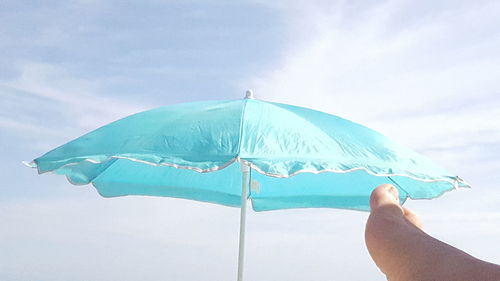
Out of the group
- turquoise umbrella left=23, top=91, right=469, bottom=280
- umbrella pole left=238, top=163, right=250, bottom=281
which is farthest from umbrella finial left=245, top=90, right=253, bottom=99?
umbrella pole left=238, top=163, right=250, bottom=281

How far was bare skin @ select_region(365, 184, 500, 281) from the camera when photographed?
1.22 metres

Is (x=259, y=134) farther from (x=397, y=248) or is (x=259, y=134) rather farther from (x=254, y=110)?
(x=397, y=248)

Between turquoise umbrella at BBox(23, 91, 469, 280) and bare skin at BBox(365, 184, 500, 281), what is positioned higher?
turquoise umbrella at BBox(23, 91, 469, 280)

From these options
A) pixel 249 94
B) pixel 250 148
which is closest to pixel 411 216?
pixel 250 148

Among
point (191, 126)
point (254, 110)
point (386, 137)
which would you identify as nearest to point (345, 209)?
point (386, 137)

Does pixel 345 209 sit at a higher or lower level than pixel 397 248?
higher

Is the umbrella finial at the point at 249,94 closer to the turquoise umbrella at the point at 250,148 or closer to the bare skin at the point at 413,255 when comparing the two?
the turquoise umbrella at the point at 250,148

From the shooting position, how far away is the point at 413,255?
130 centimetres

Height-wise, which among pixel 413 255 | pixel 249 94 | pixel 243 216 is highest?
pixel 249 94

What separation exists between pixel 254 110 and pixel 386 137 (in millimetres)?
1168

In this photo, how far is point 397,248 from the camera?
1325mm

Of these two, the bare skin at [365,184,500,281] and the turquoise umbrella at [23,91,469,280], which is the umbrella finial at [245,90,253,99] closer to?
the turquoise umbrella at [23,91,469,280]

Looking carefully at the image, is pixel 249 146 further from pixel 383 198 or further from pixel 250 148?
pixel 383 198

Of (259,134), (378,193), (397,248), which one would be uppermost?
(259,134)
